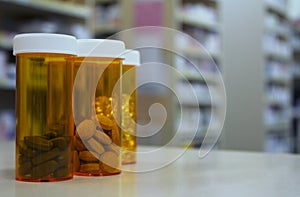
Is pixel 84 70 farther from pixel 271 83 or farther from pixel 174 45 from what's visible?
pixel 271 83

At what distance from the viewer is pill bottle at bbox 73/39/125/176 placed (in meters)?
0.58

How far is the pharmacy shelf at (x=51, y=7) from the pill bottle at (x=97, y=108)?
2.02 m

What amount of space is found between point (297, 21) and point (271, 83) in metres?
1.00

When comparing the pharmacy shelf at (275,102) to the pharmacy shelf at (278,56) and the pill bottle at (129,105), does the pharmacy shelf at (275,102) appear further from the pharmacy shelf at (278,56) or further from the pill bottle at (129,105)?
the pill bottle at (129,105)

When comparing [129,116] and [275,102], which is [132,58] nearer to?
[129,116]

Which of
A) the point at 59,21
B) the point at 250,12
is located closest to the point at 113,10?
the point at 59,21

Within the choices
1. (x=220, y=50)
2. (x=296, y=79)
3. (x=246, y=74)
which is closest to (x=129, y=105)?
(x=220, y=50)

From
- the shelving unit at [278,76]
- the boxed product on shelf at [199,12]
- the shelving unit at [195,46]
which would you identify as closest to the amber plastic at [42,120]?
the shelving unit at [195,46]

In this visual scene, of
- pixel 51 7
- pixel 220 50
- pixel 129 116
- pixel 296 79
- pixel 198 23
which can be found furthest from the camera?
pixel 296 79

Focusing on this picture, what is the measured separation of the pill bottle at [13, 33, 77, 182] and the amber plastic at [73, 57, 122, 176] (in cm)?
2

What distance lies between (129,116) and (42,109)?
180 millimetres

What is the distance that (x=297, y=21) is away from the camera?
525cm

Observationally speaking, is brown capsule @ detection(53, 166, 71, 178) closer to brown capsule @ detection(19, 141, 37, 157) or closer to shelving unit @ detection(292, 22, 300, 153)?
brown capsule @ detection(19, 141, 37, 157)

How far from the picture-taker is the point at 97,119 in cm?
58
